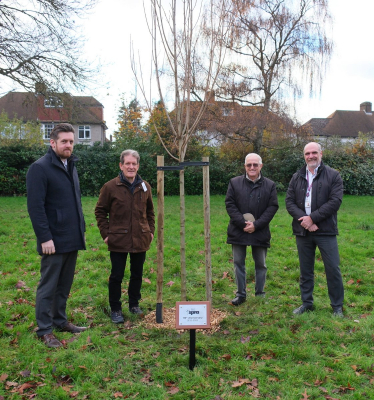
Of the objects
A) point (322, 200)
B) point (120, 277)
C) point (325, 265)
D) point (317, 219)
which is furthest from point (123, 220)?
point (325, 265)

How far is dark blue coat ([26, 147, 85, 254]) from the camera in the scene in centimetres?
414

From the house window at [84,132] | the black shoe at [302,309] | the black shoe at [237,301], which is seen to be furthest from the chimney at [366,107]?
Answer: the black shoe at [237,301]

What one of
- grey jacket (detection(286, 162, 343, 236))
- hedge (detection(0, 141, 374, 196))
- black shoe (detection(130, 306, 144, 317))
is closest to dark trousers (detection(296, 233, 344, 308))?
grey jacket (detection(286, 162, 343, 236))

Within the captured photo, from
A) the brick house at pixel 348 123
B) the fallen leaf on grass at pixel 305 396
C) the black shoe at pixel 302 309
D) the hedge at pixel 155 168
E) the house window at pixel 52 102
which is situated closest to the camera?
the fallen leaf on grass at pixel 305 396

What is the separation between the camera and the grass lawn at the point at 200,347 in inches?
138

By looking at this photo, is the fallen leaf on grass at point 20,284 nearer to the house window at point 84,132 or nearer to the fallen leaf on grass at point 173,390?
the fallen leaf on grass at point 173,390

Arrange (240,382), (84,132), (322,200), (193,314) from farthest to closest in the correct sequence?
1. (84,132)
2. (322,200)
3. (193,314)
4. (240,382)

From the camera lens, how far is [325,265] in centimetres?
512

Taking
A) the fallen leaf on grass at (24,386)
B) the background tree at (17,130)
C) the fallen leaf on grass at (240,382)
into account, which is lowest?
the fallen leaf on grass at (240,382)

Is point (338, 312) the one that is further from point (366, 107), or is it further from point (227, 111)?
point (366, 107)

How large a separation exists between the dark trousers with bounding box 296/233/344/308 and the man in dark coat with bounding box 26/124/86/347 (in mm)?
2934

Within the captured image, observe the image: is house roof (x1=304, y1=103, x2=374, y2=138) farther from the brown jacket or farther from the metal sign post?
the metal sign post

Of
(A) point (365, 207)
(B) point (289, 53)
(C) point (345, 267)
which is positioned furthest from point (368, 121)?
(C) point (345, 267)

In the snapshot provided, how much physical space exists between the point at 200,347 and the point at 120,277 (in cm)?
139
